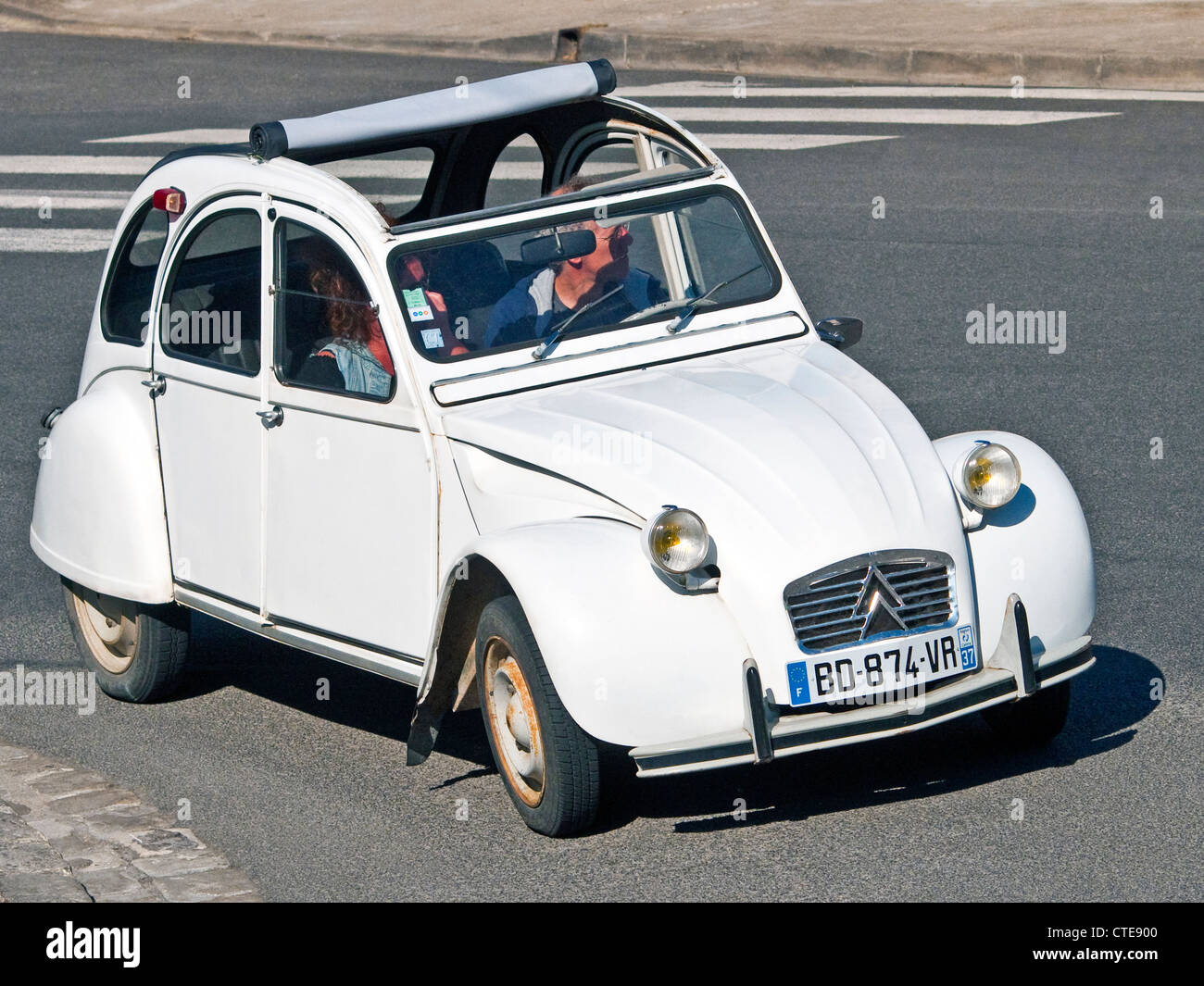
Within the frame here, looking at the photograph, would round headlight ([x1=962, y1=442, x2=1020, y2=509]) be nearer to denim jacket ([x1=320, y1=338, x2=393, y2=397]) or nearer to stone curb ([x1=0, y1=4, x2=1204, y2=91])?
denim jacket ([x1=320, y1=338, x2=393, y2=397])

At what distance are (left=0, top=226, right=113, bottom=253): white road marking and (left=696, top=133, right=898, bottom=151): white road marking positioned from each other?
4731 millimetres

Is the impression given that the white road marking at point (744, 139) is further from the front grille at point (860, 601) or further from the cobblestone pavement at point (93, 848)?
the front grille at point (860, 601)

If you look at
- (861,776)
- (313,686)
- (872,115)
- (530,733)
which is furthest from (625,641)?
(872,115)

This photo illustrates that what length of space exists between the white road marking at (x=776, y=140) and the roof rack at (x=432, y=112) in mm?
8363

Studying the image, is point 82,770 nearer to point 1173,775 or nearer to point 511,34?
point 1173,775

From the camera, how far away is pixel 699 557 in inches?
227

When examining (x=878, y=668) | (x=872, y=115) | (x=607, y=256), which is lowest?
(x=878, y=668)

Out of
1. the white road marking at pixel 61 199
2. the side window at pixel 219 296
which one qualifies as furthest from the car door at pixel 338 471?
the white road marking at pixel 61 199

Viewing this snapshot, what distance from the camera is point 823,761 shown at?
6.61 m

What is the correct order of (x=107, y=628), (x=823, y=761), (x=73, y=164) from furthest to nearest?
(x=73, y=164) < (x=107, y=628) < (x=823, y=761)

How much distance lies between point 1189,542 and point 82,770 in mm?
4683

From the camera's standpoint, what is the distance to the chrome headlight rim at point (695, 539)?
5766 millimetres

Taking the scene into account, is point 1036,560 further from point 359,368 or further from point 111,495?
point 111,495

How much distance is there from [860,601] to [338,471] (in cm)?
189
